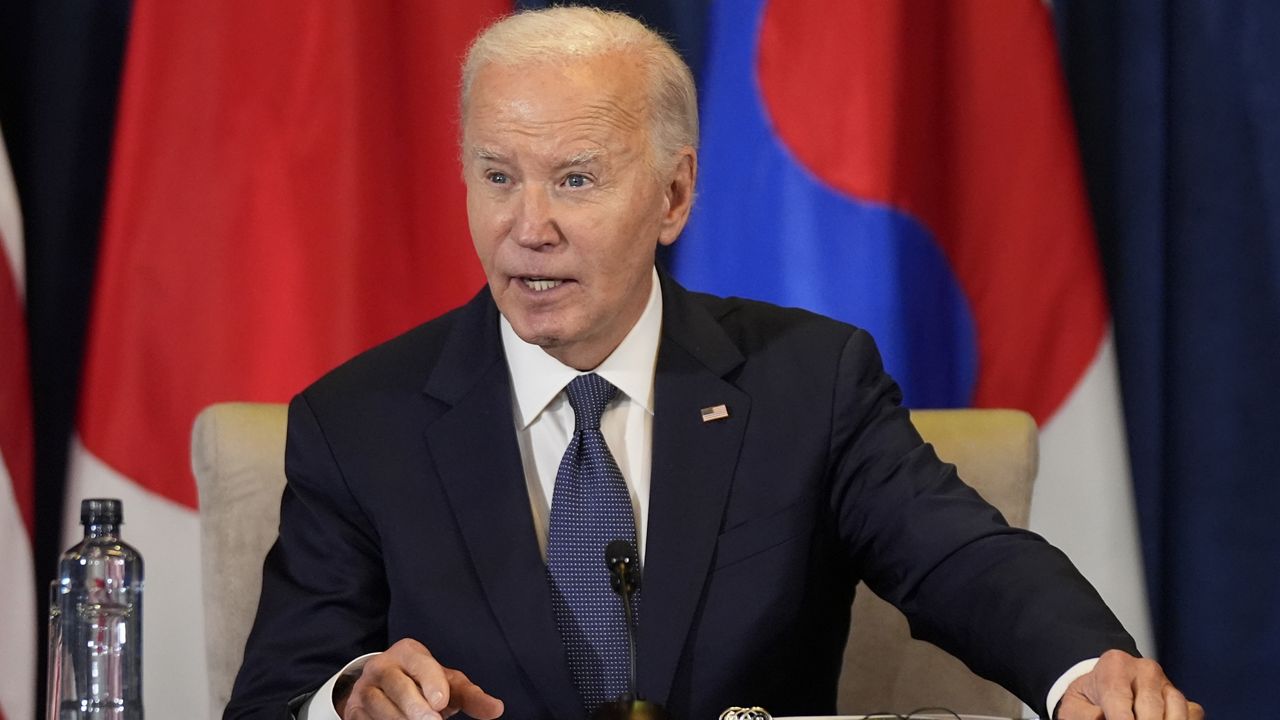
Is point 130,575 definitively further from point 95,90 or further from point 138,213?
point 95,90

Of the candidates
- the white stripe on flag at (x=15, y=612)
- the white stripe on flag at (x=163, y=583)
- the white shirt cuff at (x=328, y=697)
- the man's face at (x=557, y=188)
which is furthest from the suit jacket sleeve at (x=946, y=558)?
the white stripe on flag at (x=15, y=612)

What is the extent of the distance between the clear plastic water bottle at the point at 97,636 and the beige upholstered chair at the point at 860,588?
0.13m

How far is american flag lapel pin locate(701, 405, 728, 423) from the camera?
2.02 metres

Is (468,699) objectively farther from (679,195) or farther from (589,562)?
(679,195)

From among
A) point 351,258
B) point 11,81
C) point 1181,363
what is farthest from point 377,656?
point 1181,363

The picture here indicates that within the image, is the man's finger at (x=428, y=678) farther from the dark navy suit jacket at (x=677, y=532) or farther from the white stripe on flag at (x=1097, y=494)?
the white stripe on flag at (x=1097, y=494)

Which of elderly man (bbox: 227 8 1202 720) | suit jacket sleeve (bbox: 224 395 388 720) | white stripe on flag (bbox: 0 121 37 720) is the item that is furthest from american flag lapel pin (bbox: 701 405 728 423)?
white stripe on flag (bbox: 0 121 37 720)

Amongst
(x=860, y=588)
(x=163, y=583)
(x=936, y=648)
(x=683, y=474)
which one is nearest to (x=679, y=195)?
(x=683, y=474)

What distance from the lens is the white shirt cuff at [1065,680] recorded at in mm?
1549

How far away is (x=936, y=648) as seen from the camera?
2285 mm

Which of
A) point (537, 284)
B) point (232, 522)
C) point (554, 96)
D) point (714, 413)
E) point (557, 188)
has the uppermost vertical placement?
point (554, 96)

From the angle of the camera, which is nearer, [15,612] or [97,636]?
[97,636]

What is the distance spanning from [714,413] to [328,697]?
67 centimetres

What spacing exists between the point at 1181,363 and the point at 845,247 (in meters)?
0.72
